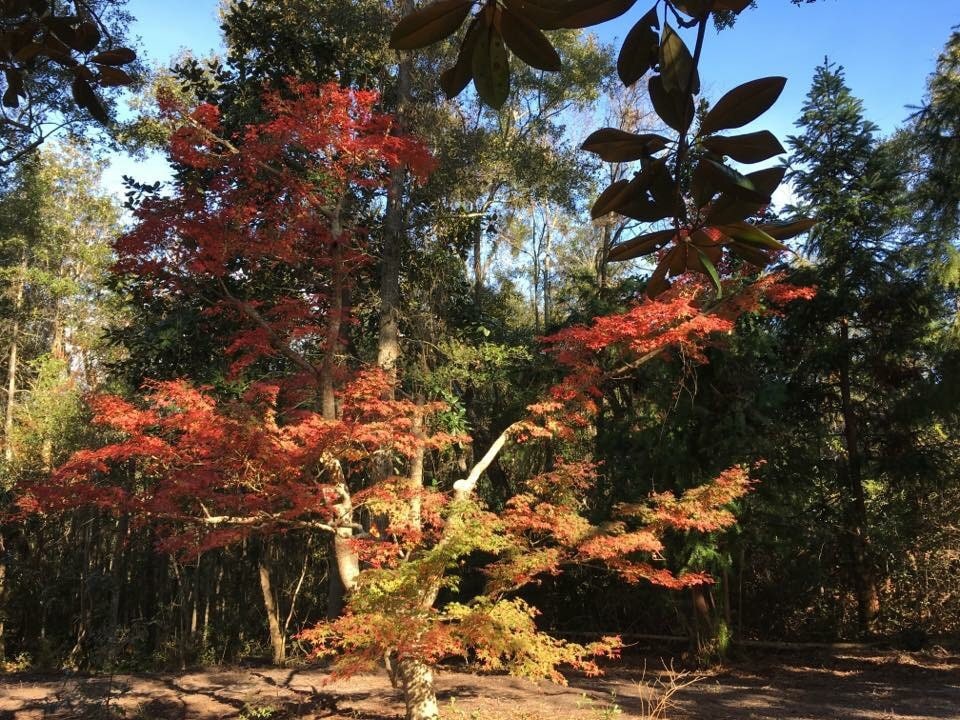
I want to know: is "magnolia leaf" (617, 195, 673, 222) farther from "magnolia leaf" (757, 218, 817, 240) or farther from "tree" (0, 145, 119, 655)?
"tree" (0, 145, 119, 655)

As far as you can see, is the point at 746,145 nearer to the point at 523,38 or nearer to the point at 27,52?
the point at 523,38

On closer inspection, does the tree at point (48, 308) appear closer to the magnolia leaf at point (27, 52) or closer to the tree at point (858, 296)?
the magnolia leaf at point (27, 52)

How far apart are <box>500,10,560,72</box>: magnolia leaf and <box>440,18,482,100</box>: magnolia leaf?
0.08 feet

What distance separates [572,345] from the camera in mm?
5078

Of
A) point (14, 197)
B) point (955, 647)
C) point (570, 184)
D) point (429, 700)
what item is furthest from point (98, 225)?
point (955, 647)

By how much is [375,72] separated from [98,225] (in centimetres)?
774

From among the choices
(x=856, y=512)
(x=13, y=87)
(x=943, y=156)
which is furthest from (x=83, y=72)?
(x=856, y=512)

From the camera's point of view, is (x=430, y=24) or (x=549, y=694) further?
(x=549, y=694)

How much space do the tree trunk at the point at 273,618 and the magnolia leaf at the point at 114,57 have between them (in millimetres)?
7003

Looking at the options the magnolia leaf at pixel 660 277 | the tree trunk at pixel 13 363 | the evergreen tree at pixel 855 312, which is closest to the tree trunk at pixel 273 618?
the tree trunk at pixel 13 363

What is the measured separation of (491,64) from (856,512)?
7.49 meters

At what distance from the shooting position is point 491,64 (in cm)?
60

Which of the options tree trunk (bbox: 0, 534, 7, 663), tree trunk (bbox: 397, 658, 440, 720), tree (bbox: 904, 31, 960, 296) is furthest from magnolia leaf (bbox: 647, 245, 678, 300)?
tree trunk (bbox: 0, 534, 7, 663)

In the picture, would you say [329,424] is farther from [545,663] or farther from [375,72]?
[375,72]
